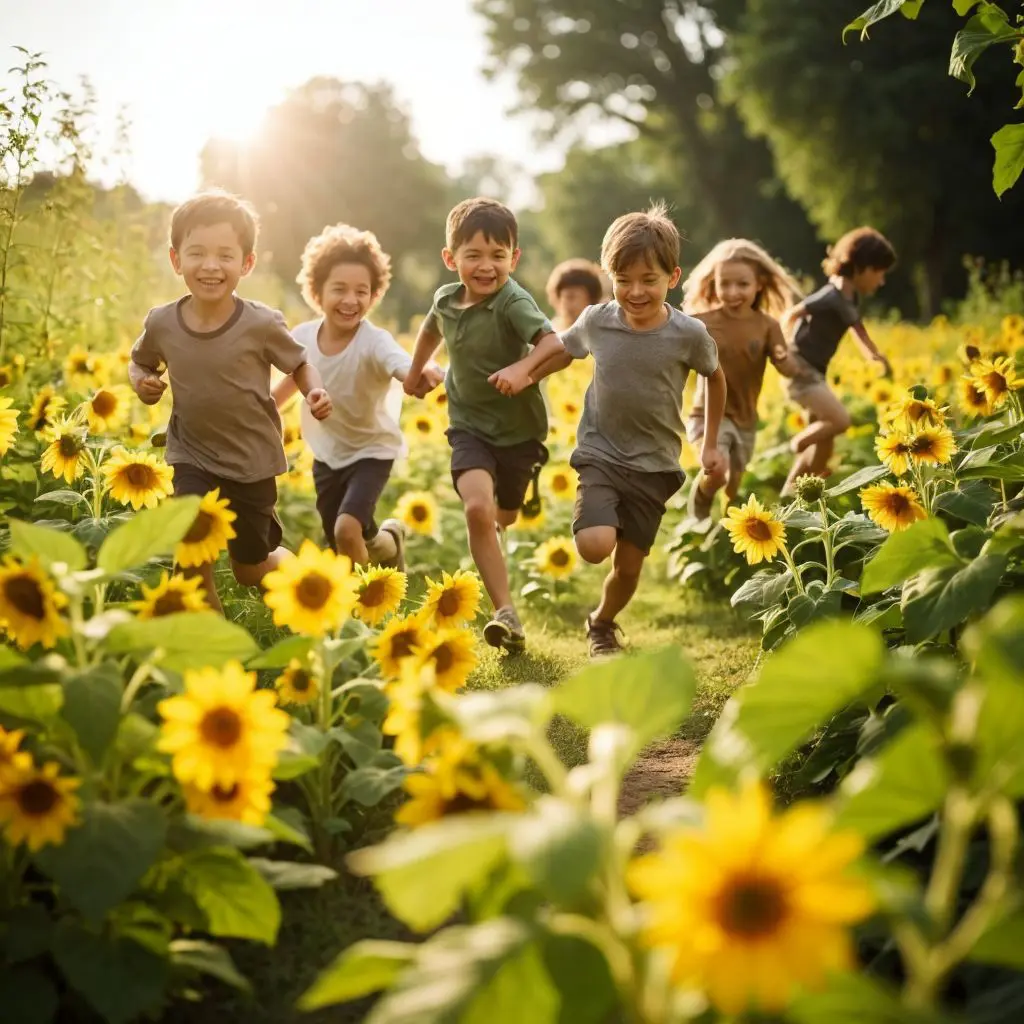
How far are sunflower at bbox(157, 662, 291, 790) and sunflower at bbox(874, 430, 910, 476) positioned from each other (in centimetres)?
218

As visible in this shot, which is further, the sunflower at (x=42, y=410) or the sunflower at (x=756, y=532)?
the sunflower at (x=42, y=410)

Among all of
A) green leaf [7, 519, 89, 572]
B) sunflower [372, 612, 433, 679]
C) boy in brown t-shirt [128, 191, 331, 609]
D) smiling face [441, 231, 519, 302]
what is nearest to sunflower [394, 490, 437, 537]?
smiling face [441, 231, 519, 302]

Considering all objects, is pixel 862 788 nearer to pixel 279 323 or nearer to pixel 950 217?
pixel 279 323

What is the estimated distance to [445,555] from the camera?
6.15 m

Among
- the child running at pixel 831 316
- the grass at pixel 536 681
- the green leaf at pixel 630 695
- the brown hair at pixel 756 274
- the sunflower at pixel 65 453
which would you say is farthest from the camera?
the child running at pixel 831 316

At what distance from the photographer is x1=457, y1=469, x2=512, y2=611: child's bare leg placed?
14.6 ft

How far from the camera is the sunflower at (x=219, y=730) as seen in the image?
178cm

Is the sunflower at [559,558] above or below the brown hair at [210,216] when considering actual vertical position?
below

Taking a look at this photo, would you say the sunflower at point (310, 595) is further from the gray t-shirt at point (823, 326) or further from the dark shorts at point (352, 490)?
the gray t-shirt at point (823, 326)

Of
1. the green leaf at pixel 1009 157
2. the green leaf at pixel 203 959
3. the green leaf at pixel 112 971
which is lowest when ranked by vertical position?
the green leaf at pixel 203 959

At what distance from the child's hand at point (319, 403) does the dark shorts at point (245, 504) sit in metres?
0.51

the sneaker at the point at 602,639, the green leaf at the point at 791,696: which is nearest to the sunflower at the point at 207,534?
the green leaf at the point at 791,696

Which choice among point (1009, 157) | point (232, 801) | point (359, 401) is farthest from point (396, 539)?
point (232, 801)

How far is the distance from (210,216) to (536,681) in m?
1.92
